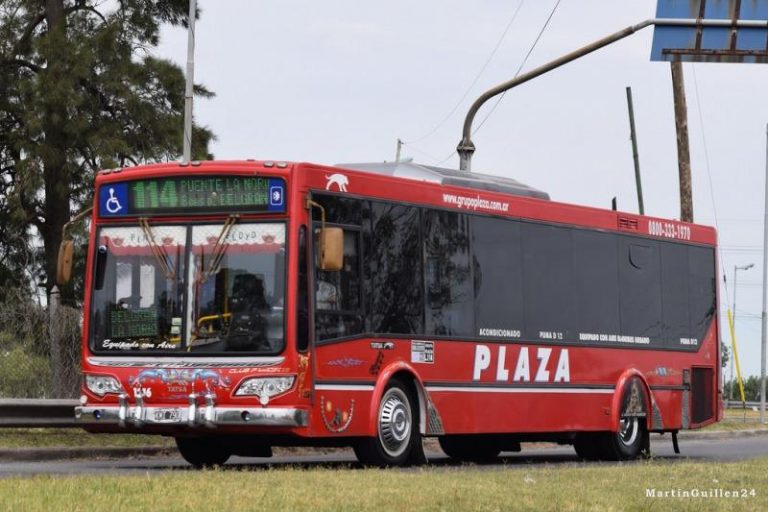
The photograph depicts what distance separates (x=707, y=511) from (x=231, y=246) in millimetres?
6948

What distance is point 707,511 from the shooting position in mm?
12211

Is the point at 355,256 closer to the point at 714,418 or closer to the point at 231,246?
the point at 231,246

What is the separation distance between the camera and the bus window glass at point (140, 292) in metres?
17.8

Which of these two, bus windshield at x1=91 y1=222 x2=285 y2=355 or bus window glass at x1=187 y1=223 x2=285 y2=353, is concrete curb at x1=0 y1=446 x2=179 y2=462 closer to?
bus windshield at x1=91 y1=222 x2=285 y2=355

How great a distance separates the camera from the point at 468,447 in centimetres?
2258

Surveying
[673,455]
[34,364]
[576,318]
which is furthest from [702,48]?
[34,364]

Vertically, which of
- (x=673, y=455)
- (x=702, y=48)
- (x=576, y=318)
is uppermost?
(x=702, y=48)

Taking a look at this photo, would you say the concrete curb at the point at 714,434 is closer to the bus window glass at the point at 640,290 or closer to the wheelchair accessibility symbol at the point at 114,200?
the bus window glass at the point at 640,290

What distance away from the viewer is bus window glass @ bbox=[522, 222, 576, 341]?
21453 mm

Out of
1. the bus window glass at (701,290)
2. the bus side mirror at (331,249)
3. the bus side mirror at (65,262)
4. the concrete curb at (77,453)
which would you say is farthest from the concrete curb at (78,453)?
the bus window glass at (701,290)

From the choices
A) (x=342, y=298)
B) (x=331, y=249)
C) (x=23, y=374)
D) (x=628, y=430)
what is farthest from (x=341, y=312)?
(x=23, y=374)

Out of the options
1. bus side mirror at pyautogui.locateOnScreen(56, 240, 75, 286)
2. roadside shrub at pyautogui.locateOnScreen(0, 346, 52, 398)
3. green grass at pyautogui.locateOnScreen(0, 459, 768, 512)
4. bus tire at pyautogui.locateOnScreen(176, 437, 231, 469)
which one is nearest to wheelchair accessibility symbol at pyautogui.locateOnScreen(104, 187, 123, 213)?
bus side mirror at pyautogui.locateOnScreen(56, 240, 75, 286)

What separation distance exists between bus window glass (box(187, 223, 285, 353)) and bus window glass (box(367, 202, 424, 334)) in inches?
59.3

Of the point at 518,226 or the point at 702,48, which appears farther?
the point at 702,48
